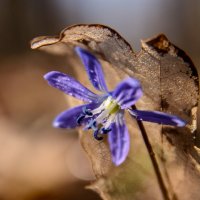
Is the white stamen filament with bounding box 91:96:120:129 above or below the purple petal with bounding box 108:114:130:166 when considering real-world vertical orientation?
above

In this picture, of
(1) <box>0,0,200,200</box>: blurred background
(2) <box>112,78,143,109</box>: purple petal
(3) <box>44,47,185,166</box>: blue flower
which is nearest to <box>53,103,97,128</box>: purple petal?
(3) <box>44,47,185,166</box>: blue flower

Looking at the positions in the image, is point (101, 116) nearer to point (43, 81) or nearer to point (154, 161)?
point (154, 161)

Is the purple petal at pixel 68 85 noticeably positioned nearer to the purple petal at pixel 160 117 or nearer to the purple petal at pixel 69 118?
the purple petal at pixel 69 118

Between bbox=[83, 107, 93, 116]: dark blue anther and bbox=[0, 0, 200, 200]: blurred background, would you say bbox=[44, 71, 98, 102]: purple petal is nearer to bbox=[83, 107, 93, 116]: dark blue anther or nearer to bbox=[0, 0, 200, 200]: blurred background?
bbox=[83, 107, 93, 116]: dark blue anther

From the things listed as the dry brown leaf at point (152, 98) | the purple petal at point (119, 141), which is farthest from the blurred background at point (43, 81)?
the purple petal at point (119, 141)

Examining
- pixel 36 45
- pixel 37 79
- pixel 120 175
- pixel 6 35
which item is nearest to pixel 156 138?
pixel 120 175

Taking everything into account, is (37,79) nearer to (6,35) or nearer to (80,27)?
(6,35)
